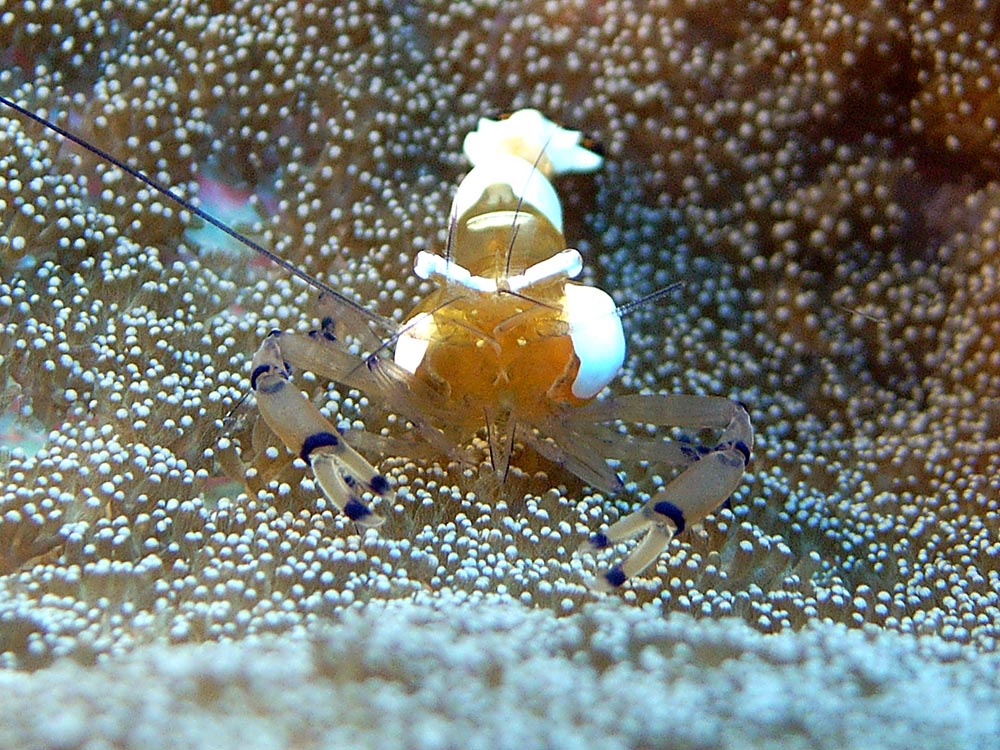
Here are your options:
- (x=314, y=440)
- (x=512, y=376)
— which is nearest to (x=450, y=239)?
(x=512, y=376)

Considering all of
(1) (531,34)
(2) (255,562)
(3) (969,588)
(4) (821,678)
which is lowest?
(4) (821,678)

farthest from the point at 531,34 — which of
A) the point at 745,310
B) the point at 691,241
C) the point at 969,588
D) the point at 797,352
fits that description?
the point at 969,588

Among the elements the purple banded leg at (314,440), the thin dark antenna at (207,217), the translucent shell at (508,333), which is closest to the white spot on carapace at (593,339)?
the translucent shell at (508,333)

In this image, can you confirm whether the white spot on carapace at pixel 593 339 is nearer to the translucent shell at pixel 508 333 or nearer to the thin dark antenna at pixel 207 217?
the translucent shell at pixel 508 333

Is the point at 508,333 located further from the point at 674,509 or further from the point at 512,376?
the point at 674,509

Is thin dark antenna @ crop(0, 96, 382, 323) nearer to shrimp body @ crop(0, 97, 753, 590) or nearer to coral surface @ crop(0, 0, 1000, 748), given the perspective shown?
shrimp body @ crop(0, 97, 753, 590)

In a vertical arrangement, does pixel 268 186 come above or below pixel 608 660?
above

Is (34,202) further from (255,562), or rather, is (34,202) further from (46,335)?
(255,562)

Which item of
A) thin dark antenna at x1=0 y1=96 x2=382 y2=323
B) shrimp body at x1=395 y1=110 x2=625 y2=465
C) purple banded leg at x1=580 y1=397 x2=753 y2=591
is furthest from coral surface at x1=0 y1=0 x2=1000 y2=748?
thin dark antenna at x1=0 y1=96 x2=382 y2=323
